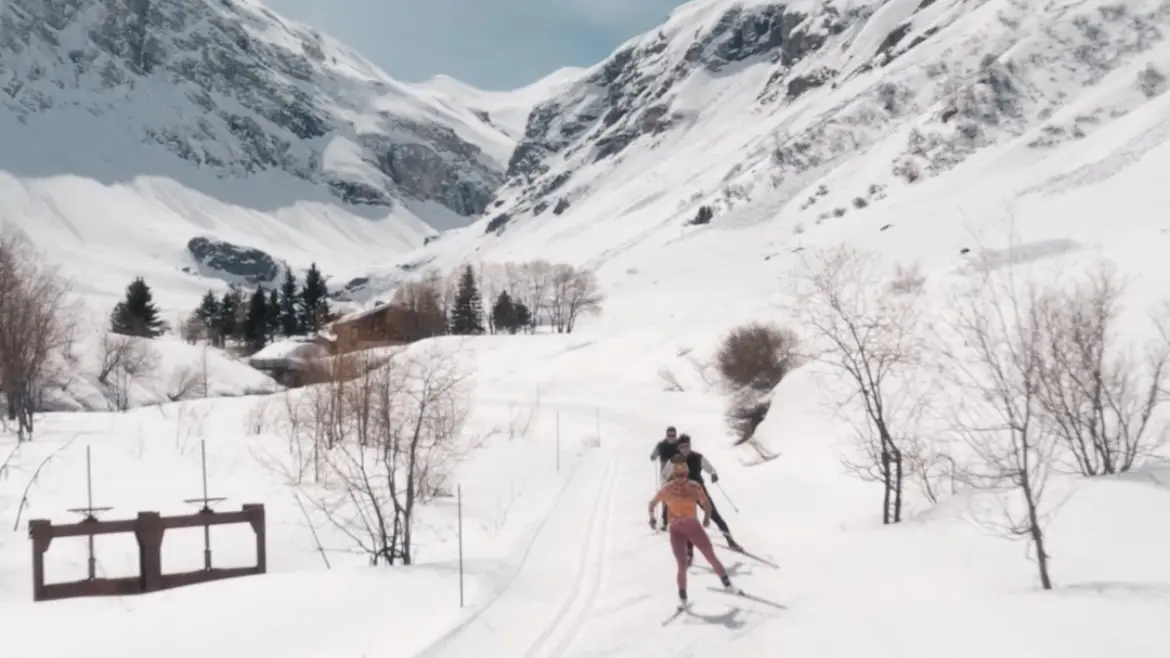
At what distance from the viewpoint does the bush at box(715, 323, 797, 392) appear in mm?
37594

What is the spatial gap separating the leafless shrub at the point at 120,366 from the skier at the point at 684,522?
44071mm

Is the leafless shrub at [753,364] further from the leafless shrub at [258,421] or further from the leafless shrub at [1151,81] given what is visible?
the leafless shrub at [1151,81]

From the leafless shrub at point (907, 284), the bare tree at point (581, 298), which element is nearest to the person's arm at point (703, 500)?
the leafless shrub at point (907, 284)

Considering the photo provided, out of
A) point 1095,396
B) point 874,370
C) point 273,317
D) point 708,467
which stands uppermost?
point 273,317

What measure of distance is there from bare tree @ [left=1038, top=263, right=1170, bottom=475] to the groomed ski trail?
7.00 m

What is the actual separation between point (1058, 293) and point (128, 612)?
16566 millimetres

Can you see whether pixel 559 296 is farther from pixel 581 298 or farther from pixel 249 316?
pixel 249 316

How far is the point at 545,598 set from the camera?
11.8 m

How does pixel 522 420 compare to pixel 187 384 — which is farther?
pixel 187 384

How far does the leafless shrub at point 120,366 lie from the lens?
48875mm

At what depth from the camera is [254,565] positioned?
1409 cm

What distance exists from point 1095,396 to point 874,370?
28.5 feet

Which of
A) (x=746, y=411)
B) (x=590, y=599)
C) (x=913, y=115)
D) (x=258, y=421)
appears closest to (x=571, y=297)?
(x=913, y=115)

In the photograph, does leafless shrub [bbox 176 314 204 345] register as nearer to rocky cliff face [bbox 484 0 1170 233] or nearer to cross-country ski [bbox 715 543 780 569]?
rocky cliff face [bbox 484 0 1170 233]
